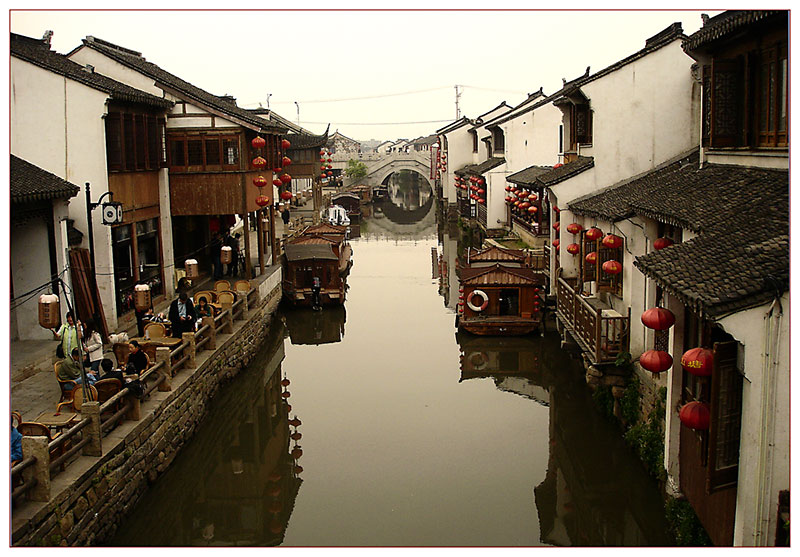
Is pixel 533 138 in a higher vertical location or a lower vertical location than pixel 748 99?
higher

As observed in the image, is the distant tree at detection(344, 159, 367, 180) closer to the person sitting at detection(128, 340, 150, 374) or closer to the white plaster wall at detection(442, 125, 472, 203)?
the white plaster wall at detection(442, 125, 472, 203)

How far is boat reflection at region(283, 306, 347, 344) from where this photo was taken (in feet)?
75.4

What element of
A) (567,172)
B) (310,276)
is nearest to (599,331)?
(567,172)

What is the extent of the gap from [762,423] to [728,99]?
6.16 m

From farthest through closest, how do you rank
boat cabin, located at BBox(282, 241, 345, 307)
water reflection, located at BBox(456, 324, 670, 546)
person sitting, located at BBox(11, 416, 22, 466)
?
1. boat cabin, located at BBox(282, 241, 345, 307)
2. water reflection, located at BBox(456, 324, 670, 546)
3. person sitting, located at BBox(11, 416, 22, 466)

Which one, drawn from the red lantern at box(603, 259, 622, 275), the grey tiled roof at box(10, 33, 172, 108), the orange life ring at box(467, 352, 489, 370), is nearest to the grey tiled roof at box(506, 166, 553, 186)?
the orange life ring at box(467, 352, 489, 370)

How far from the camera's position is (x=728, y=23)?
1077cm

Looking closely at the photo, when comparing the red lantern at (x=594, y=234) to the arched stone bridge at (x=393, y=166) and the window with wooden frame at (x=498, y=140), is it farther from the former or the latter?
the arched stone bridge at (x=393, y=166)

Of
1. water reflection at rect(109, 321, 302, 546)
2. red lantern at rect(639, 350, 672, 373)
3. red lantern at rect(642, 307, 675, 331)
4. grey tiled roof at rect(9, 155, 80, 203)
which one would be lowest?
water reflection at rect(109, 321, 302, 546)

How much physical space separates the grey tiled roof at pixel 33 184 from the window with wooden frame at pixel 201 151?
578 centimetres

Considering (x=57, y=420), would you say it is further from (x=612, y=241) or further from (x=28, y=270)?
(x=612, y=241)

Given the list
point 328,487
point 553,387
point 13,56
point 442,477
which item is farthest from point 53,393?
point 553,387

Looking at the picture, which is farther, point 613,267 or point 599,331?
point 613,267

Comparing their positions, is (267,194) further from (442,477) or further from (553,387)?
(442,477)
